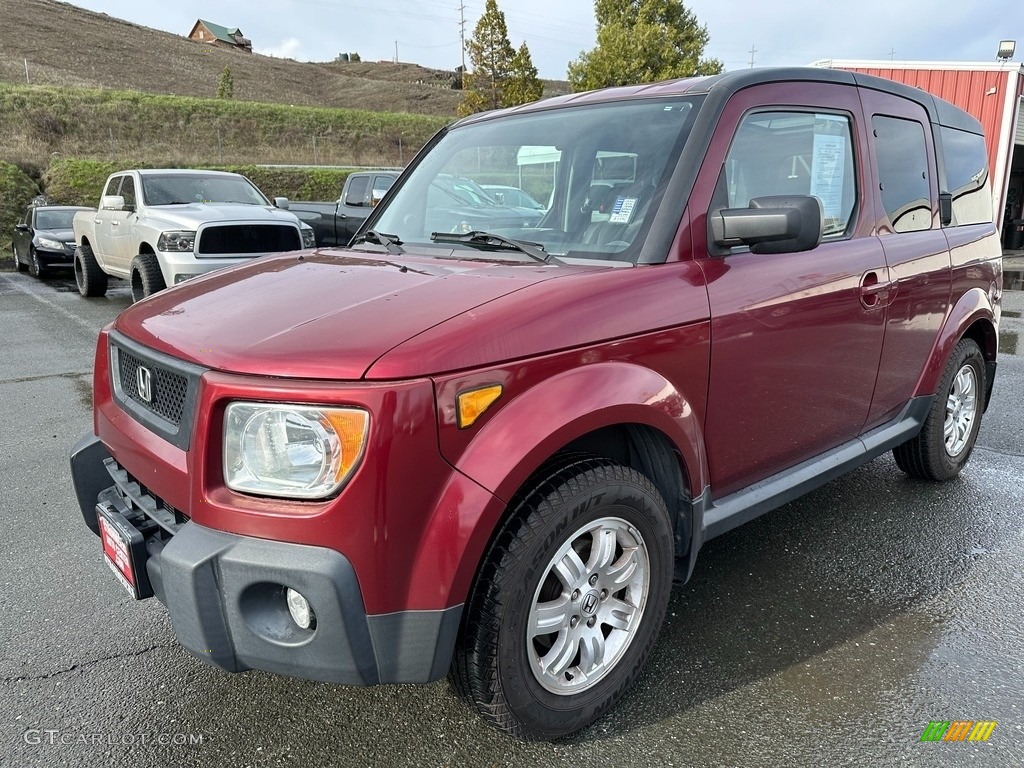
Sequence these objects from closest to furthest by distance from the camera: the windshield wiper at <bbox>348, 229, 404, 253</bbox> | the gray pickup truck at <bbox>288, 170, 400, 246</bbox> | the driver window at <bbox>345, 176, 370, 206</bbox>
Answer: the windshield wiper at <bbox>348, 229, 404, 253</bbox>, the gray pickup truck at <bbox>288, 170, 400, 246</bbox>, the driver window at <bbox>345, 176, 370, 206</bbox>

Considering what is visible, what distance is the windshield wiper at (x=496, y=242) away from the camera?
239 cm

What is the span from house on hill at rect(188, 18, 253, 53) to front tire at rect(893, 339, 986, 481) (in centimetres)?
10416

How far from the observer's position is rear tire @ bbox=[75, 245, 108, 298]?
36.2 feet

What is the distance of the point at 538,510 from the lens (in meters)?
1.90

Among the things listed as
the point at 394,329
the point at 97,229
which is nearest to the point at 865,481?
the point at 394,329

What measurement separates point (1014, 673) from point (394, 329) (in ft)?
7.60

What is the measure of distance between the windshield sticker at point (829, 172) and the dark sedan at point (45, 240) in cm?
Answer: 1262

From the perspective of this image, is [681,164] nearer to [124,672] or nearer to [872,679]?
[872,679]

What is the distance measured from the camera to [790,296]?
259 cm

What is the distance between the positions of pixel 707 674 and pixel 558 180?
5.83 ft

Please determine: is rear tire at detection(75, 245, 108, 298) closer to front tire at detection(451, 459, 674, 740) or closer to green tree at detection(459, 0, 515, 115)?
front tire at detection(451, 459, 674, 740)

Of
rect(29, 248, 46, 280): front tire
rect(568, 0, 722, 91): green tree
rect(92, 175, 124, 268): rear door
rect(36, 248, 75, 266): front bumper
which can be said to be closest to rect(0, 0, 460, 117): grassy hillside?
rect(568, 0, 722, 91): green tree

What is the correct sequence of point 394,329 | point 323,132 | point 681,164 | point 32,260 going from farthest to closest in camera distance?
point 323,132 < point 32,260 < point 681,164 < point 394,329

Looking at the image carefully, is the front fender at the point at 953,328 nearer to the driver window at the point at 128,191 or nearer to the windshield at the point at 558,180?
the windshield at the point at 558,180
